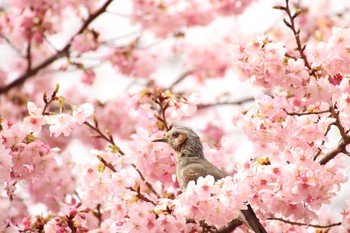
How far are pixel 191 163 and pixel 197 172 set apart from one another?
10 cm

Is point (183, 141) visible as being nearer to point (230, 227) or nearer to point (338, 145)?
point (230, 227)

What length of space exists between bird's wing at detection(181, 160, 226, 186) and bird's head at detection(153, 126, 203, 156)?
24 cm

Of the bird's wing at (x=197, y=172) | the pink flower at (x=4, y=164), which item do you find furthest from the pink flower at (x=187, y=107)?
the pink flower at (x=4, y=164)

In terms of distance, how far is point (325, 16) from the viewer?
380 inches

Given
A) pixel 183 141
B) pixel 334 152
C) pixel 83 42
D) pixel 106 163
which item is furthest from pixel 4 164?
pixel 83 42

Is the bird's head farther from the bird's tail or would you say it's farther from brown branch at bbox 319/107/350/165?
brown branch at bbox 319/107/350/165

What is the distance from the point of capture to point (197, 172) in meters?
4.48

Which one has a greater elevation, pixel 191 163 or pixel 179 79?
pixel 179 79

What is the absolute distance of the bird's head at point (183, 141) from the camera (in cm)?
479

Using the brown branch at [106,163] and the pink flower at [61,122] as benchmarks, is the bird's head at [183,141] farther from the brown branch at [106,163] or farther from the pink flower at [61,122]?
the pink flower at [61,122]

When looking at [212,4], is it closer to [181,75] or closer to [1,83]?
[181,75]

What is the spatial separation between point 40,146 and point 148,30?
4.70 m

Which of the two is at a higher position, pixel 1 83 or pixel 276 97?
pixel 1 83

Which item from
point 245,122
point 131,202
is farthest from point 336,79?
point 131,202
